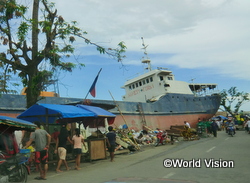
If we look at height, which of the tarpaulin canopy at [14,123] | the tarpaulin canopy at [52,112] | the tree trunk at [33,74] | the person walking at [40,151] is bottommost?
the person walking at [40,151]

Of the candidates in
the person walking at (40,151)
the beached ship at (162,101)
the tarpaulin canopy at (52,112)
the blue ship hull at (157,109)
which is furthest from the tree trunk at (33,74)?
the beached ship at (162,101)

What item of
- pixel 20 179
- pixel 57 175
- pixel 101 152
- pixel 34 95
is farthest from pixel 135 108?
pixel 20 179

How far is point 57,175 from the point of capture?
307 inches

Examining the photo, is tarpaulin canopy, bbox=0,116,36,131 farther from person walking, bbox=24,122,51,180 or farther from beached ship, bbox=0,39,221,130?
beached ship, bbox=0,39,221,130

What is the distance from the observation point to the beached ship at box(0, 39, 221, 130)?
24.0 m

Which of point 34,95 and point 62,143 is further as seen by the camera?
point 34,95

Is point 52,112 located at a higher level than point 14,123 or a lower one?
higher

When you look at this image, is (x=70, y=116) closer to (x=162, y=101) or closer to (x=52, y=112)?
(x=52, y=112)

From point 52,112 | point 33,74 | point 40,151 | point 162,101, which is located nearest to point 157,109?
point 162,101

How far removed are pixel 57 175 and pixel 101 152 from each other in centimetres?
320

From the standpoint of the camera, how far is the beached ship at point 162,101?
24002 mm

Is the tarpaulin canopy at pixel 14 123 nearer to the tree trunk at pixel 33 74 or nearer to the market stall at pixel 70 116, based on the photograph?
the market stall at pixel 70 116

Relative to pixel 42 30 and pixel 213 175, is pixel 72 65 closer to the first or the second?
pixel 42 30

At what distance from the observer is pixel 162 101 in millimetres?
27469
